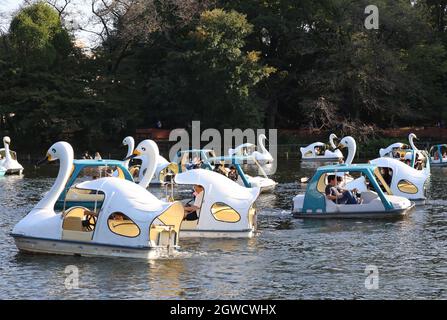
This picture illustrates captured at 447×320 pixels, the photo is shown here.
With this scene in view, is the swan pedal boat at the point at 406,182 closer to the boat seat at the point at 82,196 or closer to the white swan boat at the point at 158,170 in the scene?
the boat seat at the point at 82,196

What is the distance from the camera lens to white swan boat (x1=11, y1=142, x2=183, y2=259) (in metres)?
18.8

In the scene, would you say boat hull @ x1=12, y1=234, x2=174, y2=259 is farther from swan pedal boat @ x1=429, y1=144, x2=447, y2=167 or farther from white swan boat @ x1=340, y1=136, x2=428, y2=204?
swan pedal boat @ x1=429, y1=144, x2=447, y2=167

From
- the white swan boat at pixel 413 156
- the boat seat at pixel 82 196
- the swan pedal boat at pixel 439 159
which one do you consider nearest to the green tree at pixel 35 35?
the white swan boat at pixel 413 156

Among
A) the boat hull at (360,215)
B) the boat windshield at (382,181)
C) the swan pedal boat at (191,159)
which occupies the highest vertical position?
the swan pedal boat at (191,159)

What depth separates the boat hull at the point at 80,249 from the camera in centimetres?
1895

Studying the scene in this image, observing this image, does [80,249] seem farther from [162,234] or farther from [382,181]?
[382,181]

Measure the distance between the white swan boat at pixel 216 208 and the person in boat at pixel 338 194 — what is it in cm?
377

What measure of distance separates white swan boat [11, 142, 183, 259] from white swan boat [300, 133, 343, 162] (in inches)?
1430

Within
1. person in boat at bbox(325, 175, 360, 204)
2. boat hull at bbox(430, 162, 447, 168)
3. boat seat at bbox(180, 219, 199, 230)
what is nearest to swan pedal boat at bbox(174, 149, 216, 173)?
person in boat at bbox(325, 175, 360, 204)

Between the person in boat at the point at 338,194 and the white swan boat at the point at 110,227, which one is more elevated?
the person in boat at the point at 338,194

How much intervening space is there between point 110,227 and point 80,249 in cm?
89

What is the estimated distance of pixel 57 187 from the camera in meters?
20.5

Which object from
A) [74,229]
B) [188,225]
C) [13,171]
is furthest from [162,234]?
[13,171]
